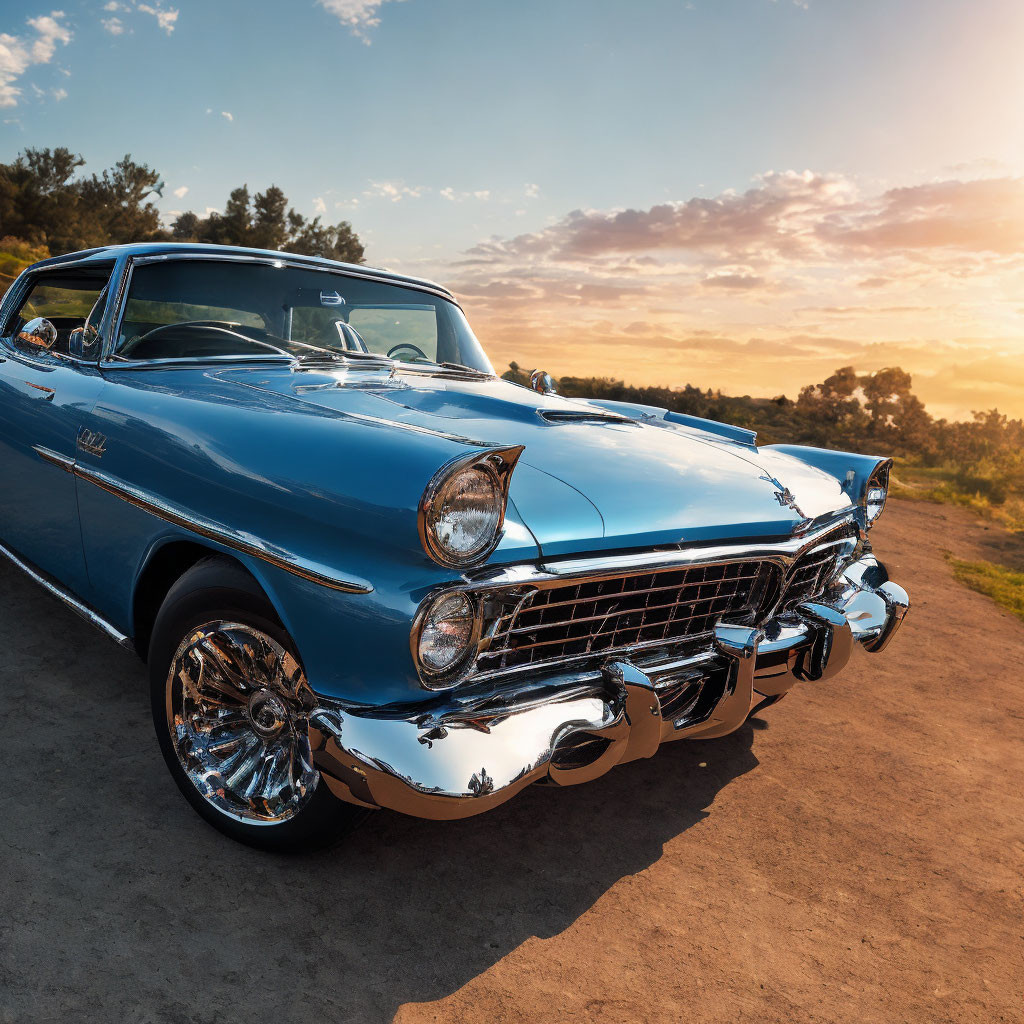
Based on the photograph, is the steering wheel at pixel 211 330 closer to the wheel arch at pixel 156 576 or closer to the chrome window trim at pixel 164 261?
the chrome window trim at pixel 164 261

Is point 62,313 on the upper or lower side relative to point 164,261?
lower

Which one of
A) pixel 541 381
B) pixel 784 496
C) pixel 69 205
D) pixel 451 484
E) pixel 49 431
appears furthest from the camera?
pixel 69 205

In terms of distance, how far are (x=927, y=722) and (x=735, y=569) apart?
180cm

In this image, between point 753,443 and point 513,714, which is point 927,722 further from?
point 513,714

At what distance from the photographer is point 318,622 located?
1742mm

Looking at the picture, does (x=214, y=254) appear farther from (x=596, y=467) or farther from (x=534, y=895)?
(x=534, y=895)

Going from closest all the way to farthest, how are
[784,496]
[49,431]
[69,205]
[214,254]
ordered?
[784,496] → [49,431] → [214,254] → [69,205]

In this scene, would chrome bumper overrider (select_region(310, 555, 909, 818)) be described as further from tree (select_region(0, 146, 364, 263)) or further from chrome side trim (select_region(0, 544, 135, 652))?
tree (select_region(0, 146, 364, 263))

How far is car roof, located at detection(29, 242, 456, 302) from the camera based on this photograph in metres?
2.95

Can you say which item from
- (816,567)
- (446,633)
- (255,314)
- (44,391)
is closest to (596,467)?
(446,633)

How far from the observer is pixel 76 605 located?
2.73m

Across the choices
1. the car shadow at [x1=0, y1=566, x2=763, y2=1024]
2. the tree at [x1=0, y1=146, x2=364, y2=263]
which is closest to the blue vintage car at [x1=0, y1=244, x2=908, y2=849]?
the car shadow at [x1=0, y1=566, x2=763, y2=1024]

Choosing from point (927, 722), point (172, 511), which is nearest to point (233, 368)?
point (172, 511)

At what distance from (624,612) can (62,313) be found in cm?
330
